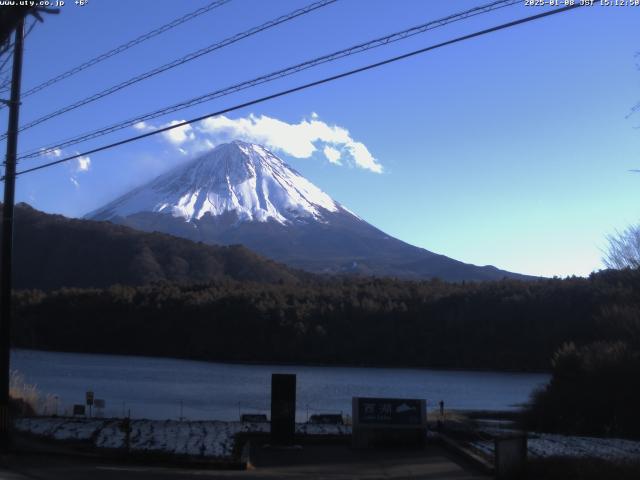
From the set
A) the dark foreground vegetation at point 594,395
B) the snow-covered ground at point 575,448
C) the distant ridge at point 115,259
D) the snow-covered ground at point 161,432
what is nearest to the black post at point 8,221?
the snow-covered ground at point 161,432

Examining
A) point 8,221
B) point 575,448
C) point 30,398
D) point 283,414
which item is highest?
point 8,221

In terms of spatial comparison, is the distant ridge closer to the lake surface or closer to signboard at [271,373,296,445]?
the lake surface

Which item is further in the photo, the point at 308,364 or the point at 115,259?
the point at 115,259

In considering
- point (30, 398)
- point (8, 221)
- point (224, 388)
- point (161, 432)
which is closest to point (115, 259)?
point (224, 388)

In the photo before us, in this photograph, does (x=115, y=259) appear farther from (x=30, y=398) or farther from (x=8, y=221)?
(x=8, y=221)

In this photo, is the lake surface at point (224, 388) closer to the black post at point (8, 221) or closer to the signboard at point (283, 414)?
the signboard at point (283, 414)

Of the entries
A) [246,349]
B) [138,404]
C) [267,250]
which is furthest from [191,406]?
[267,250]

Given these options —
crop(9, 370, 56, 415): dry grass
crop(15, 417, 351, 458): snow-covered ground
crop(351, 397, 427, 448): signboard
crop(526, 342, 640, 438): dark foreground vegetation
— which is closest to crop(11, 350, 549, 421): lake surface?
crop(9, 370, 56, 415): dry grass

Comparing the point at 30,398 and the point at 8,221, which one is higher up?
the point at 8,221
